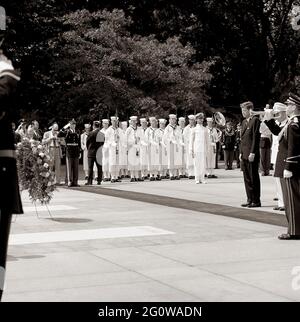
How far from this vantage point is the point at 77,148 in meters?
21.3

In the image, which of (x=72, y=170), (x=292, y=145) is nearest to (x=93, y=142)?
(x=72, y=170)

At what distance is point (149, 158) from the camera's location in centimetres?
2456

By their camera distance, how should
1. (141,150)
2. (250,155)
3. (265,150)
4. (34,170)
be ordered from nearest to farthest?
(34,170)
(250,155)
(141,150)
(265,150)

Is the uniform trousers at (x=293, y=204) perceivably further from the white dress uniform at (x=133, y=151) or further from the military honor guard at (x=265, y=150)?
the military honor guard at (x=265, y=150)

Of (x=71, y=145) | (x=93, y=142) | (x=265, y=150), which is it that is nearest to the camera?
Result: (x=71, y=145)

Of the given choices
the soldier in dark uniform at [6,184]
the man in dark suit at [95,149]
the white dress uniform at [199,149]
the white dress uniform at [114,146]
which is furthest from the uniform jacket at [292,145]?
the white dress uniform at [114,146]

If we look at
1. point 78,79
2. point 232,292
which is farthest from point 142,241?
point 78,79

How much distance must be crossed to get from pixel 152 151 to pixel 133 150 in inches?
25.5

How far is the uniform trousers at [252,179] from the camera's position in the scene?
46.8ft

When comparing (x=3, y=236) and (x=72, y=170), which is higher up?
(x=72, y=170)

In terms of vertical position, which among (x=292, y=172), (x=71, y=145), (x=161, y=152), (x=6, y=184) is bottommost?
(x=292, y=172)

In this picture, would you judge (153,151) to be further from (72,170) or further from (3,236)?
(3,236)

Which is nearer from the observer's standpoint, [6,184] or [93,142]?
[6,184]

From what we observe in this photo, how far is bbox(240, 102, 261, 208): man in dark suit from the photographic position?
1427 cm
